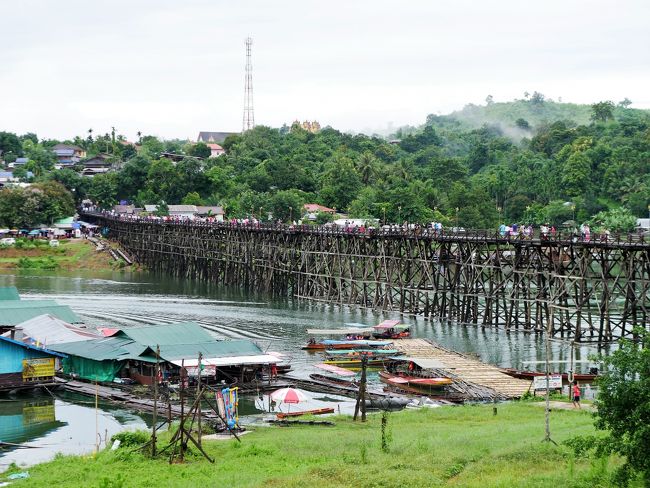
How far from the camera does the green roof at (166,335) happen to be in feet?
157

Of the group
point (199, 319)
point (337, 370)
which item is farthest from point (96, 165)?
point (337, 370)

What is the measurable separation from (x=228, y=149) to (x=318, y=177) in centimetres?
4731

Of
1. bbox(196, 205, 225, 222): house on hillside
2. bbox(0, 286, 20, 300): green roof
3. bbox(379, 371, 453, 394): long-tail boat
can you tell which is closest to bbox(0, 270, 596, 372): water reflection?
bbox(0, 286, 20, 300): green roof

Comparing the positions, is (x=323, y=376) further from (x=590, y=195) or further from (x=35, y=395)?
(x=590, y=195)

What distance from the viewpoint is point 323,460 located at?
95.3 feet

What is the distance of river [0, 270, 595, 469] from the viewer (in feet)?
131

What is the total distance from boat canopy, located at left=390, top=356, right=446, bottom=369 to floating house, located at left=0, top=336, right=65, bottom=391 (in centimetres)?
1656

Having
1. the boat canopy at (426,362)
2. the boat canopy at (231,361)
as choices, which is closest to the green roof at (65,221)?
the boat canopy at (426,362)

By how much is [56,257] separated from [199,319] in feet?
162

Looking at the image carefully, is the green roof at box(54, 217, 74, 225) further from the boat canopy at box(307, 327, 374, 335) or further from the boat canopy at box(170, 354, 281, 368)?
the boat canopy at box(170, 354, 281, 368)

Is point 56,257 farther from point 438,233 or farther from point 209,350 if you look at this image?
point 209,350

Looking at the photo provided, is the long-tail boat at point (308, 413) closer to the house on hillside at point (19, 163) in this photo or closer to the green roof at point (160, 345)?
the green roof at point (160, 345)

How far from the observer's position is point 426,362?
48.1m

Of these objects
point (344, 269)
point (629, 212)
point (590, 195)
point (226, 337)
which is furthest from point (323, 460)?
point (590, 195)
